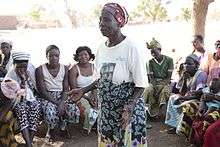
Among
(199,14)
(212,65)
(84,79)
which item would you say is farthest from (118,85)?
(199,14)

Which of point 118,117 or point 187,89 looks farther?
point 187,89

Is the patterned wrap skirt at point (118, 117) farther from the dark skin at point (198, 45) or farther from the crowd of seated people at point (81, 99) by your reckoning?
the dark skin at point (198, 45)

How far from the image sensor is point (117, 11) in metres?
3.07

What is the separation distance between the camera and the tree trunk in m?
8.70

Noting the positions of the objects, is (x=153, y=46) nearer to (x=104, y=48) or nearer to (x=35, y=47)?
(x=104, y=48)

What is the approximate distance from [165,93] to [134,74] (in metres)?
3.43

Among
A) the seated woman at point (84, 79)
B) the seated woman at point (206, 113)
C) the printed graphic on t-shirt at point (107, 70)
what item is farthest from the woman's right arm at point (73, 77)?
the printed graphic on t-shirt at point (107, 70)

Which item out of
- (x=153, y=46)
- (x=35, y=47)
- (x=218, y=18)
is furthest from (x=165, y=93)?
(x=218, y=18)

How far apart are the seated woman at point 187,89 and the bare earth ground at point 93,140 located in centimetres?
21

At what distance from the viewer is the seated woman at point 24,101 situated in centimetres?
505

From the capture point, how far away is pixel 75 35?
1766cm

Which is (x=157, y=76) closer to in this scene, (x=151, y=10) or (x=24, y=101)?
(x=24, y=101)

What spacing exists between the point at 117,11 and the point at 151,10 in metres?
23.3

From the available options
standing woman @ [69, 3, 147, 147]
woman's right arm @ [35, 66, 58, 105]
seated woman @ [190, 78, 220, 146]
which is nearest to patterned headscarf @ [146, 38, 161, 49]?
seated woman @ [190, 78, 220, 146]
